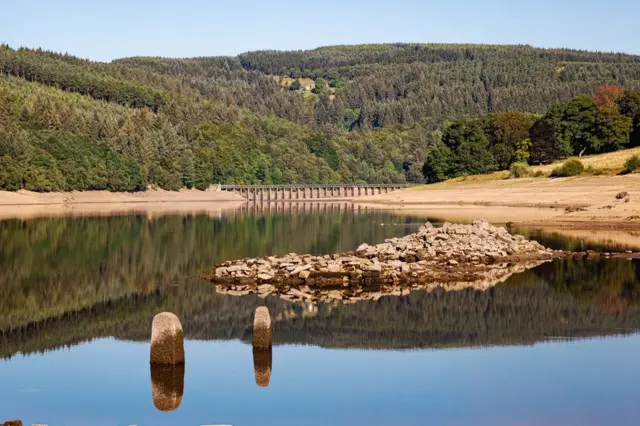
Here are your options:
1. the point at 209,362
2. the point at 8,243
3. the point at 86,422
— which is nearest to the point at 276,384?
the point at 209,362

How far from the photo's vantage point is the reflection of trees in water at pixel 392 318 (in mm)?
31938

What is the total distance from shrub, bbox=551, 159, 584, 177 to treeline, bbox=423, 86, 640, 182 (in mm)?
22800

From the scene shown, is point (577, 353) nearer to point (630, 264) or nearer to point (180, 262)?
point (630, 264)

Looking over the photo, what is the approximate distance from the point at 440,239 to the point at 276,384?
95.5 feet

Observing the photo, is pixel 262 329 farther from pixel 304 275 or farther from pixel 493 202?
pixel 493 202

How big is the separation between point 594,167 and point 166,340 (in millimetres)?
111875

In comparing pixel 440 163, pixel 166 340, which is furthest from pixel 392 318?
pixel 440 163

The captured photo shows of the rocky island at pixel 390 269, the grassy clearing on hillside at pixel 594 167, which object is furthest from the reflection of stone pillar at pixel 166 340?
the grassy clearing on hillside at pixel 594 167

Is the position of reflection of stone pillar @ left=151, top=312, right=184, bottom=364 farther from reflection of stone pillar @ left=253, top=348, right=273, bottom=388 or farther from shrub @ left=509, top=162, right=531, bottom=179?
shrub @ left=509, top=162, right=531, bottom=179

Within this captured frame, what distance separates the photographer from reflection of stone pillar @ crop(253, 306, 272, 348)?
27.5 meters

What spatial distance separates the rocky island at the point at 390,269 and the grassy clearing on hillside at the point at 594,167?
70.0m

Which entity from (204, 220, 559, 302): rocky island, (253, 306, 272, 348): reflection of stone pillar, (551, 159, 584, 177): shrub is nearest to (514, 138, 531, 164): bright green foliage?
(551, 159, 584, 177): shrub

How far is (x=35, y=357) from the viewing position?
28922mm

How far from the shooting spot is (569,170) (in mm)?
128375
